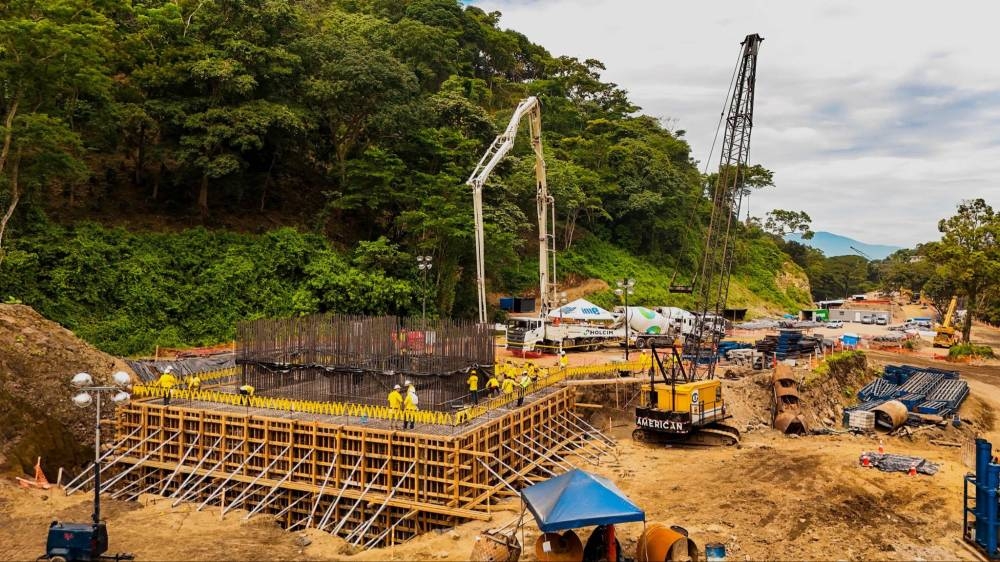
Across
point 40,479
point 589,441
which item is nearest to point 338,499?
point 40,479

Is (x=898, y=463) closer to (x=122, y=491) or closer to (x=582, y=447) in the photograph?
(x=582, y=447)

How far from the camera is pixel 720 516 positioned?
1856cm

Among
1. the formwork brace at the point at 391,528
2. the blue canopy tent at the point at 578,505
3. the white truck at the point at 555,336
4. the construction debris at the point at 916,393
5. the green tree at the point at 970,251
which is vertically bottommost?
the formwork brace at the point at 391,528

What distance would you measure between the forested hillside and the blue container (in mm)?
28049

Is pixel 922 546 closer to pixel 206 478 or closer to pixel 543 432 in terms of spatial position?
pixel 543 432

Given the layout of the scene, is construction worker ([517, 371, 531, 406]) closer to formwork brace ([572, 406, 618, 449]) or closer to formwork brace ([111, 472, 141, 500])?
formwork brace ([572, 406, 618, 449])

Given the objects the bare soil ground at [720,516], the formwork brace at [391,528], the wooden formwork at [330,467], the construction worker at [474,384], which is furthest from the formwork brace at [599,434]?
the formwork brace at [391,528]

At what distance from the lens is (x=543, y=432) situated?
25734mm

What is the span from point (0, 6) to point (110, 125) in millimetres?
7066

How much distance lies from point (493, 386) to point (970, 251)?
51.7m

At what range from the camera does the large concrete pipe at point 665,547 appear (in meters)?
14.4

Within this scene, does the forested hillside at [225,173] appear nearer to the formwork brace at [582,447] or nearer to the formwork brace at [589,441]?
the formwork brace at [589,441]

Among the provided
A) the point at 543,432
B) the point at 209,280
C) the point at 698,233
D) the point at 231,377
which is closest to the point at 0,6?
the point at 209,280

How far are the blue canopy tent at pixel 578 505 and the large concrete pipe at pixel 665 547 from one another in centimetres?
92
